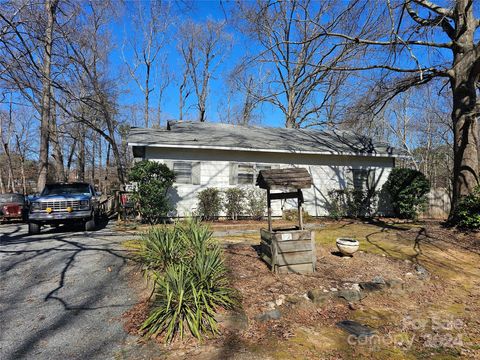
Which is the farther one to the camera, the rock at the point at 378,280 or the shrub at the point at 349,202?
the shrub at the point at 349,202

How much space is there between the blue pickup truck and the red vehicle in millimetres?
4077

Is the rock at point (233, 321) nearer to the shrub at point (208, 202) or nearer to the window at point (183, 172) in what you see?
the shrub at point (208, 202)

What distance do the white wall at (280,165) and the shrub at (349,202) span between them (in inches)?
11.3

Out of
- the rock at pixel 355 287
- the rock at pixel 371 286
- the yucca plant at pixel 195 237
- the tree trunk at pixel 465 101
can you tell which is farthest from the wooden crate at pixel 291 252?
the tree trunk at pixel 465 101

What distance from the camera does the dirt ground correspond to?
328 cm

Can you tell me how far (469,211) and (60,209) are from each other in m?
12.7

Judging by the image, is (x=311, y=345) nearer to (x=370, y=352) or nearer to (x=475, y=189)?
(x=370, y=352)

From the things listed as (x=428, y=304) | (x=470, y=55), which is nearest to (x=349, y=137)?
(x=470, y=55)

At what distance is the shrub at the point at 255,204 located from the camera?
1181 centimetres

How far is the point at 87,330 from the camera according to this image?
3553 millimetres

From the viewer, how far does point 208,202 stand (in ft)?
36.7

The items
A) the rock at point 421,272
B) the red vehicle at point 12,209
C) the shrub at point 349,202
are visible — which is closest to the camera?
the rock at point 421,272

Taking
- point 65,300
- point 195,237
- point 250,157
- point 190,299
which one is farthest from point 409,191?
point 65,300

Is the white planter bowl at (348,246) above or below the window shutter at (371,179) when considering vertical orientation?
below
